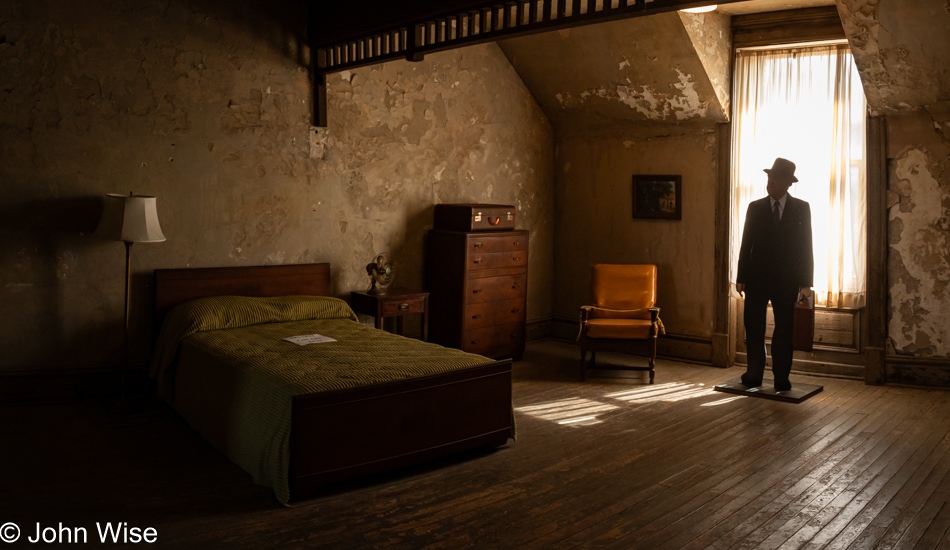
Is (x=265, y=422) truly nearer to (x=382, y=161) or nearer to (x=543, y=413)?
(x=543, y=413)

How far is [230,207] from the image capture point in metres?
6.41

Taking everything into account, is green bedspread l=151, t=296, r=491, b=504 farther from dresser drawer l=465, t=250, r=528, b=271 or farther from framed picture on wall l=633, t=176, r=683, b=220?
framed picture on wall l=633, t=176, r=683, b=220

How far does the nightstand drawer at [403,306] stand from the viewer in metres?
6.80

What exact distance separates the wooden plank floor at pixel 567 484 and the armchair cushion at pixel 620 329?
95 cm

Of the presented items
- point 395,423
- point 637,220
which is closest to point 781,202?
point 637,220

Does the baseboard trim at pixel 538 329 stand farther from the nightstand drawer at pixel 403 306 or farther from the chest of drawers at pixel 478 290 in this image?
the nightstand drawer at pixel 403 306

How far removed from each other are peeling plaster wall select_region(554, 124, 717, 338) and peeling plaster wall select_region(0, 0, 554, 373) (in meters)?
1.48

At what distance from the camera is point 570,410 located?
19.4 ft

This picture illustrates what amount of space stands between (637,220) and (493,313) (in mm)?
2062

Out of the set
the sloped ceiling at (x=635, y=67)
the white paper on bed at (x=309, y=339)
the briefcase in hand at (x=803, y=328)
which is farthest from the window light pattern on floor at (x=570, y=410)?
the sloped ceiling at (x=635, y=67)

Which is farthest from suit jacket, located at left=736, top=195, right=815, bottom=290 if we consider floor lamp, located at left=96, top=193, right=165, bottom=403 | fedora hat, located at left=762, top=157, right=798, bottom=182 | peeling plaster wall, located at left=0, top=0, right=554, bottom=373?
floor lamp, located at left=96, top=193, right=165, bottom=403

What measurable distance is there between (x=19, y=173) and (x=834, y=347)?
7156mm

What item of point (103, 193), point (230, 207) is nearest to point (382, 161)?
point (230, 207)

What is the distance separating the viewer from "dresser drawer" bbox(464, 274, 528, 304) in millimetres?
7254
